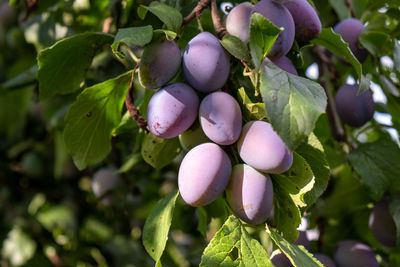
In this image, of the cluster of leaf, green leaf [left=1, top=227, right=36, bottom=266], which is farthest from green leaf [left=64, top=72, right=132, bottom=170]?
green leaf [left=1, top=227, right=36, bottom=266]

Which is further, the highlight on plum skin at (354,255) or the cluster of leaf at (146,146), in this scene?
the highlight on plum skin at (354,255)

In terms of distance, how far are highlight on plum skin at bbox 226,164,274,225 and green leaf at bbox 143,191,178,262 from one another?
9cm

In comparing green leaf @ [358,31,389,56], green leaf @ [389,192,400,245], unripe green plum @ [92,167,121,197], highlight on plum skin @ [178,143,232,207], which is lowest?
unripe green plum @ [92,167,121,197]

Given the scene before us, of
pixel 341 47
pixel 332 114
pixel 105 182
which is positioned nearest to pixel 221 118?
pixel 341 47

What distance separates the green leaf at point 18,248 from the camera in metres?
1.44

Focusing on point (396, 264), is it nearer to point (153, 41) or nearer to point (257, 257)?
point (257, 257)

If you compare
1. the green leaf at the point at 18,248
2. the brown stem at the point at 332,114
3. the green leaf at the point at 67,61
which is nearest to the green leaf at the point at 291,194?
the green leaf at the point at 67,61

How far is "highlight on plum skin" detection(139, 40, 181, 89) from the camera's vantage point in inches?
23.0

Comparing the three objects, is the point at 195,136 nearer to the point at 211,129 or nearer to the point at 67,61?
the point at 211,129

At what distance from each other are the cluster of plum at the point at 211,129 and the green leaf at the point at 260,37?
0.17 ft

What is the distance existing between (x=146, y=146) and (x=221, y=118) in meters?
0.21

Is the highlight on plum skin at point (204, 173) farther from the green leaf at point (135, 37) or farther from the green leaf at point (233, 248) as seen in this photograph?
the green leaf at point (135, 37)

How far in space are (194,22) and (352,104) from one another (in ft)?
1.13

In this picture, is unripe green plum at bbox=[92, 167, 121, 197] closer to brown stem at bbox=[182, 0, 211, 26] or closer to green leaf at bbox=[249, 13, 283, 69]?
brown stem at bbox=[182, 0, 211, 26]
